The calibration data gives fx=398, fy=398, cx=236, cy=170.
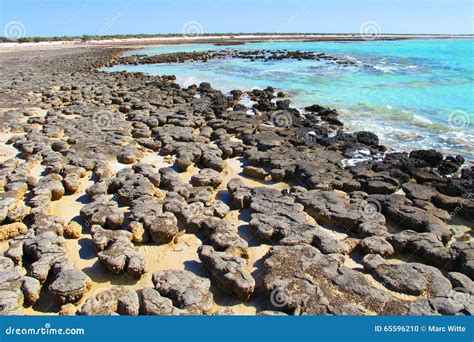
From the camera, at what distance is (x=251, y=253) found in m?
6.72

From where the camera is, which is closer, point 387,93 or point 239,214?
point 239,214

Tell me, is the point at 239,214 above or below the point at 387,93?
below

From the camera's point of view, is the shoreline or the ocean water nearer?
the shoreline

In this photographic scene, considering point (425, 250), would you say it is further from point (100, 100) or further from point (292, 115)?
point (100, 100)

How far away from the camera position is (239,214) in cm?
799

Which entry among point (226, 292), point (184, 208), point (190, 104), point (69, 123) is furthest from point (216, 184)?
point (190, 104)

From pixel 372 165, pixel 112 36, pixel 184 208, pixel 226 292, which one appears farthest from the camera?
pixel 112 36

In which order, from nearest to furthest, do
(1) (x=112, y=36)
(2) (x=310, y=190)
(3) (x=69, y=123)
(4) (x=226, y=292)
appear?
(4) (x=226, y=292) < (2) (x=310, y=190) < (3) (x=69, y=123) < (1) (x=112, y=36)

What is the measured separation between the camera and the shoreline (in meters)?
5.56

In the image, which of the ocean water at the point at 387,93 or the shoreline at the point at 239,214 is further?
the ocean water at the point at 387,93

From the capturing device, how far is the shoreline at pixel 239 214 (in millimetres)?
5562

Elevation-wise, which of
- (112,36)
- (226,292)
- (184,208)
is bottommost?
(226,292)

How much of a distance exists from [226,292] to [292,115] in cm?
1127

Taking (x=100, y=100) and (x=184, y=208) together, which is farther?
(x=100, y=100)
